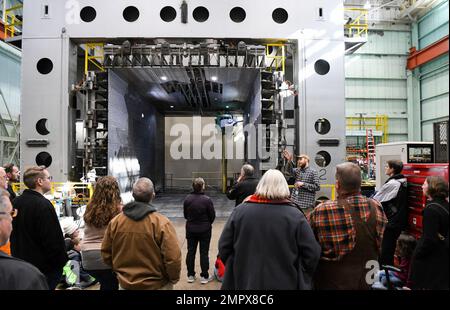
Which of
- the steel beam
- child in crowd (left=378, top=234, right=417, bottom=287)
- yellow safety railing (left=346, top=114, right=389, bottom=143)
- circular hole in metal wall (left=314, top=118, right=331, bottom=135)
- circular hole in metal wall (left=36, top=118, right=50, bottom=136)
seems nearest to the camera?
child in crowd (left=378, top=234, right=417, bottom=287)

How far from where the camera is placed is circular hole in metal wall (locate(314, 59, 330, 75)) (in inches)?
340

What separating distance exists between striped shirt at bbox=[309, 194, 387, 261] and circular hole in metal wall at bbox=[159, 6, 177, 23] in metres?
7.81

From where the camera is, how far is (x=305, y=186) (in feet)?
18.0

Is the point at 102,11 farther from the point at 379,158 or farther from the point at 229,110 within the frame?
the point at 229,110

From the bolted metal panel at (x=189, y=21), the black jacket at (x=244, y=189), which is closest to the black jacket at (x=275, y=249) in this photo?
the black jacket at (x=244, y=189)

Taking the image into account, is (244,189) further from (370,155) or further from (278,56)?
(370,155)

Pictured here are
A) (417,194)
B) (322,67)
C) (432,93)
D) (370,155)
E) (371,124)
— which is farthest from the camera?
(371,124)

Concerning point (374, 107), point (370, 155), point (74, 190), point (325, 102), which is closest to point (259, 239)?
point (325, 102)

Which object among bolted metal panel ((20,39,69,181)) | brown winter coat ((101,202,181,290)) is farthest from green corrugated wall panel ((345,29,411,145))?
brown winter coat ((101,202,181,290))

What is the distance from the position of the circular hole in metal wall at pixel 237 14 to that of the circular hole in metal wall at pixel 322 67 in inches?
97.9

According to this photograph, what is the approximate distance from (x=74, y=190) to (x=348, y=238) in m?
7.91

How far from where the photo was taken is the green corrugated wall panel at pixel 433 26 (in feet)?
56.1

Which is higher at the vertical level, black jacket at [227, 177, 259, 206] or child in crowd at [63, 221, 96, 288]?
black jacket at [227, 177, 259, 206]

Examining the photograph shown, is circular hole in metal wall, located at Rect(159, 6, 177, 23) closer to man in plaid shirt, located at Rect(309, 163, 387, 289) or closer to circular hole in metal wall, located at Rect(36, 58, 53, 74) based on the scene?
circular hole in metal wall, located at Rect(36, 58, 53, 74)
